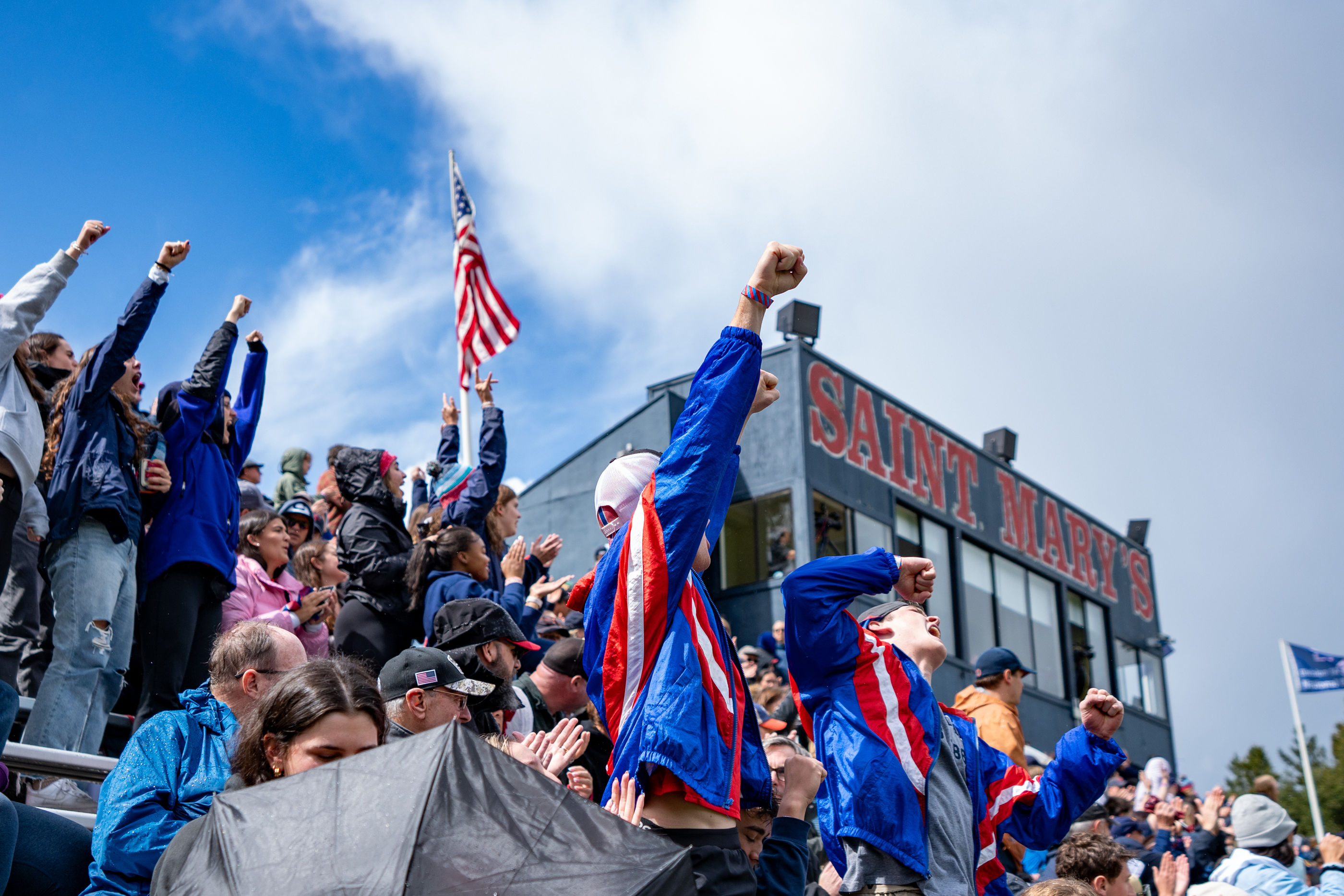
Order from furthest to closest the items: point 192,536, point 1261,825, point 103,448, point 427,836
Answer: point 1261,825 < point 192,536 < point 103,448 < point 427,836

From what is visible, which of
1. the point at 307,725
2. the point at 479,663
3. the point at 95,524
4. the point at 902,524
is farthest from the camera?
the point at 902,524

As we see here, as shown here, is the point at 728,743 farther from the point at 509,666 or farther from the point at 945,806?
the point at 509,666

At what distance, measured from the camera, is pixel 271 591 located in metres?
7.03

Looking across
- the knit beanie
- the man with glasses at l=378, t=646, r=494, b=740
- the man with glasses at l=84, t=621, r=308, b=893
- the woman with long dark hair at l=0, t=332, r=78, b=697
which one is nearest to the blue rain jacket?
the man with glasses at l=84, t=621, r=308, b=893

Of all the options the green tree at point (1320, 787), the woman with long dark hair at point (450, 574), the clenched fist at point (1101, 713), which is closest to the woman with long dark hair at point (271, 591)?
the woman with long dark hair at point (450, 574)

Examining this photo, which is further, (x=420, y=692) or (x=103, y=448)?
(x=103, y=448)

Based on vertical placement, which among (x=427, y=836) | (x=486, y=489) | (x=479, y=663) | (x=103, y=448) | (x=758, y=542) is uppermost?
(x=758, y=542)

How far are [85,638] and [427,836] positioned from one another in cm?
402

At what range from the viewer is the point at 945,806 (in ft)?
13.5

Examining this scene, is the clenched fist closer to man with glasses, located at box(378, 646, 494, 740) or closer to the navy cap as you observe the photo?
the navy cap

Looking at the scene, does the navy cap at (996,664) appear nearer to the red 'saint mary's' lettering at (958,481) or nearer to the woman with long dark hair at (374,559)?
the woman with long dark hair at (374,559)

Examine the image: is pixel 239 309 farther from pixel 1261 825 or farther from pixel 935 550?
pixel 935 550

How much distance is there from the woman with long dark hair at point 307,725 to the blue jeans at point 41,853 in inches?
29.9

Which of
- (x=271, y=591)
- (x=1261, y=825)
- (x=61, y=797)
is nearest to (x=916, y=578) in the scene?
(x=61, y=797)
